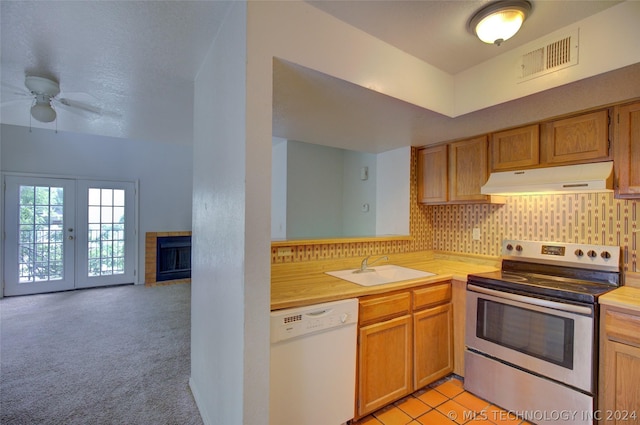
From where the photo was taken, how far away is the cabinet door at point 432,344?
2037 millimetres

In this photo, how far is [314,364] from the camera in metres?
1.54

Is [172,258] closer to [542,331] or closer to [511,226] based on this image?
[511,226]

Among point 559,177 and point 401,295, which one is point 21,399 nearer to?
point 401,295

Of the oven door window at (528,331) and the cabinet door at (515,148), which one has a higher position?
the cabinet door at (515,148)

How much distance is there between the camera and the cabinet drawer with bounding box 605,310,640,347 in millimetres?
1454

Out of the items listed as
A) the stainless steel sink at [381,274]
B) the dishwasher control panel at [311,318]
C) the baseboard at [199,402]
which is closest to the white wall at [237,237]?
the baseboard at [199,402]

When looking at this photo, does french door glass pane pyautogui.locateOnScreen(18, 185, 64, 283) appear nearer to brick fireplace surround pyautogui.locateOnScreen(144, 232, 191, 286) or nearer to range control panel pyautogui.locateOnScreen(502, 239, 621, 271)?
brick fireplace surround pyautogui.locateOnScreen(144, 232, 191, 286)

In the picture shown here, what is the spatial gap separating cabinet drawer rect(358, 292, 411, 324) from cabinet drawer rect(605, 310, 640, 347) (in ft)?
3.42

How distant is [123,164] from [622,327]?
6.27 meters

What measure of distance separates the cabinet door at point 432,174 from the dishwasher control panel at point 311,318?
1639 millimetres

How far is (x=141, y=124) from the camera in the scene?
3.03 m

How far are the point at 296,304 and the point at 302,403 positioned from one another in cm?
54

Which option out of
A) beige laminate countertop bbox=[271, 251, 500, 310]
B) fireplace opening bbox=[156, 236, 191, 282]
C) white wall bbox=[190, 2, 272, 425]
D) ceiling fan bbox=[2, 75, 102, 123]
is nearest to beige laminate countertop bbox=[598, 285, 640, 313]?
Answer: beige laminate countertop bbox=[271, 251, 500, 310]

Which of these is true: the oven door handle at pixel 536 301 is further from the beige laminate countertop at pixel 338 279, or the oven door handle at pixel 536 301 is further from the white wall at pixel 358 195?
the white wall at pixel 358 195
